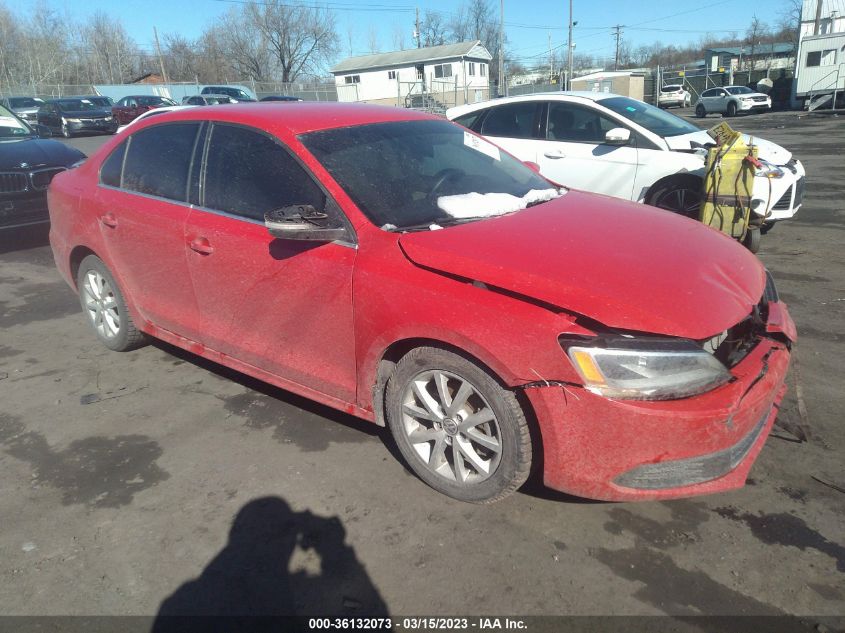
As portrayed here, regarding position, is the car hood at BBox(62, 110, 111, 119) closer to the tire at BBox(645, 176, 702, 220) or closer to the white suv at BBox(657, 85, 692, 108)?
the tire at BBox(645, 176, 702, 220)

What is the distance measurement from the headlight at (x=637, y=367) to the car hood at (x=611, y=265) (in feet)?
0.21

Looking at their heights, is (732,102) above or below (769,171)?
above

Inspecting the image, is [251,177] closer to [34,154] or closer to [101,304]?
[101,304]

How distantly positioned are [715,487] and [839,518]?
0.64 meters

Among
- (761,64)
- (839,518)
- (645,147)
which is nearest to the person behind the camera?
Result: (839,518)

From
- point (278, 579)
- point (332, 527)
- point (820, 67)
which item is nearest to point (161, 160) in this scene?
point (332, 527)

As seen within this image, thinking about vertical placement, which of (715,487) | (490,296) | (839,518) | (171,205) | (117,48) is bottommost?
(839,518)

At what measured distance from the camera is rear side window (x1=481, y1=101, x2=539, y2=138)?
741 centimetres

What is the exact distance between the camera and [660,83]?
1647 inches

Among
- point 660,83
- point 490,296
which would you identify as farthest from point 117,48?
point 490,296

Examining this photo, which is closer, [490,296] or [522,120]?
[490,296]

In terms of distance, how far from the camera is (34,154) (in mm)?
7438

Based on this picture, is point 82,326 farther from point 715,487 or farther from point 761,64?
point 761,64

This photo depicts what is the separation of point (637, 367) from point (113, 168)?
3657 mm
